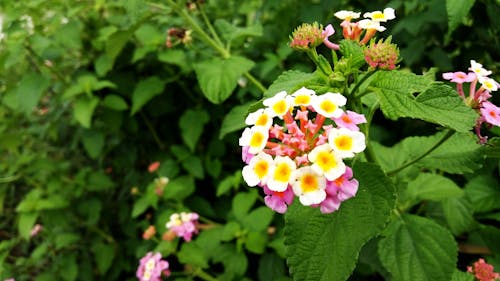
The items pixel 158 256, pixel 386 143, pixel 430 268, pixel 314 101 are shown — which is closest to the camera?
pixel 314 101

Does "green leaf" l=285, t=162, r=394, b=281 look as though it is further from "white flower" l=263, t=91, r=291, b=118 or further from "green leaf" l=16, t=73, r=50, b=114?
"green leaf" l=16, t=73, r=50, b=114

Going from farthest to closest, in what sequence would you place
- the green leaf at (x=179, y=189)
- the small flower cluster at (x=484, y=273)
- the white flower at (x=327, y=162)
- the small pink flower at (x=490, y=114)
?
the green leaf at (x=179, y=189) → the small flower cluster at (x=484, y=273) → the small pink flower at (x=490, y=114) → the white flower at (x=327, y=162)

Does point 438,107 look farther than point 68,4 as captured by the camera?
No

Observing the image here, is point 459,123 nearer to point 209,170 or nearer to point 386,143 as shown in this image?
point 386,143

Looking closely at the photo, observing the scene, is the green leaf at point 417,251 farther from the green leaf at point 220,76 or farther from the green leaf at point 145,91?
the green leaf at point 145,91

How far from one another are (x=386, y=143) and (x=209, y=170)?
27.8 inches

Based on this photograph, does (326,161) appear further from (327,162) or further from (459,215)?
(459,215)

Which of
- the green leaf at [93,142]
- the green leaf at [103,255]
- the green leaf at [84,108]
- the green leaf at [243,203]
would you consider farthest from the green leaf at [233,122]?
the green leaf at [103,255]

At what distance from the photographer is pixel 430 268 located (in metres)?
0.93

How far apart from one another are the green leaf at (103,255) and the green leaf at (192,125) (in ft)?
1.90

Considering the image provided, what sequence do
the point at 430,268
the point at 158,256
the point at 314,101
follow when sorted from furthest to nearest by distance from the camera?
the point at 158,256
the point at 430,268
the point at 314,101

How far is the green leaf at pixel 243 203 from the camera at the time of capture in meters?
1.50

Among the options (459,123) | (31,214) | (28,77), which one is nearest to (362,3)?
(459,123)

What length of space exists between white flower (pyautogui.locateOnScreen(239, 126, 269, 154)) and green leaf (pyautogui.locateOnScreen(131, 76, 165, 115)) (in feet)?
3.57
